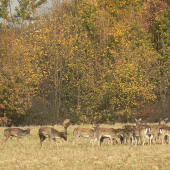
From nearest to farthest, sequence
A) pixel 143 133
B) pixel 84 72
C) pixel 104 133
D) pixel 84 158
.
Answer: pixel 84 158, pixel 143 133, pixel 104 133, pixel 84 72

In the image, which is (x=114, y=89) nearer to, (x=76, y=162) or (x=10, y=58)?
(x=10, y=58)

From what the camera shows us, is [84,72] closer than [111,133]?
No

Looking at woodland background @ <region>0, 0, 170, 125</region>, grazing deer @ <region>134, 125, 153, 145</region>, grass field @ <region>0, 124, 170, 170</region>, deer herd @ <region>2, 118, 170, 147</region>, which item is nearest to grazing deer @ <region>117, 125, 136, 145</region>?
deer herd @ <region>2, 118, 170, 147</region>

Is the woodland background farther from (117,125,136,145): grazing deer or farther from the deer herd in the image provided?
(117,125,136,145): grazing deer

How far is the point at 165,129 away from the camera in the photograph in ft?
A: 65.3

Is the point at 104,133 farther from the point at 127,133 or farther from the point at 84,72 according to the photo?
the point at 84,72

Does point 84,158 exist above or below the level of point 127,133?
below

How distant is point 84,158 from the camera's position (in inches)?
580

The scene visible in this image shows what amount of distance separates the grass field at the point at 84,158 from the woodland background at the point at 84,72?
19.3 m

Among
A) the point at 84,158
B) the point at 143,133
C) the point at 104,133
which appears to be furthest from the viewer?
the point at 104,133

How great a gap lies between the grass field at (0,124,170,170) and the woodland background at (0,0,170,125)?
19.3 meters

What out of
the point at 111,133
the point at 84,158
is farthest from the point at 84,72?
the point at 84,158

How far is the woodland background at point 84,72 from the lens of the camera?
37.9 m

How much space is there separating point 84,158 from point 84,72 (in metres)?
24.8
